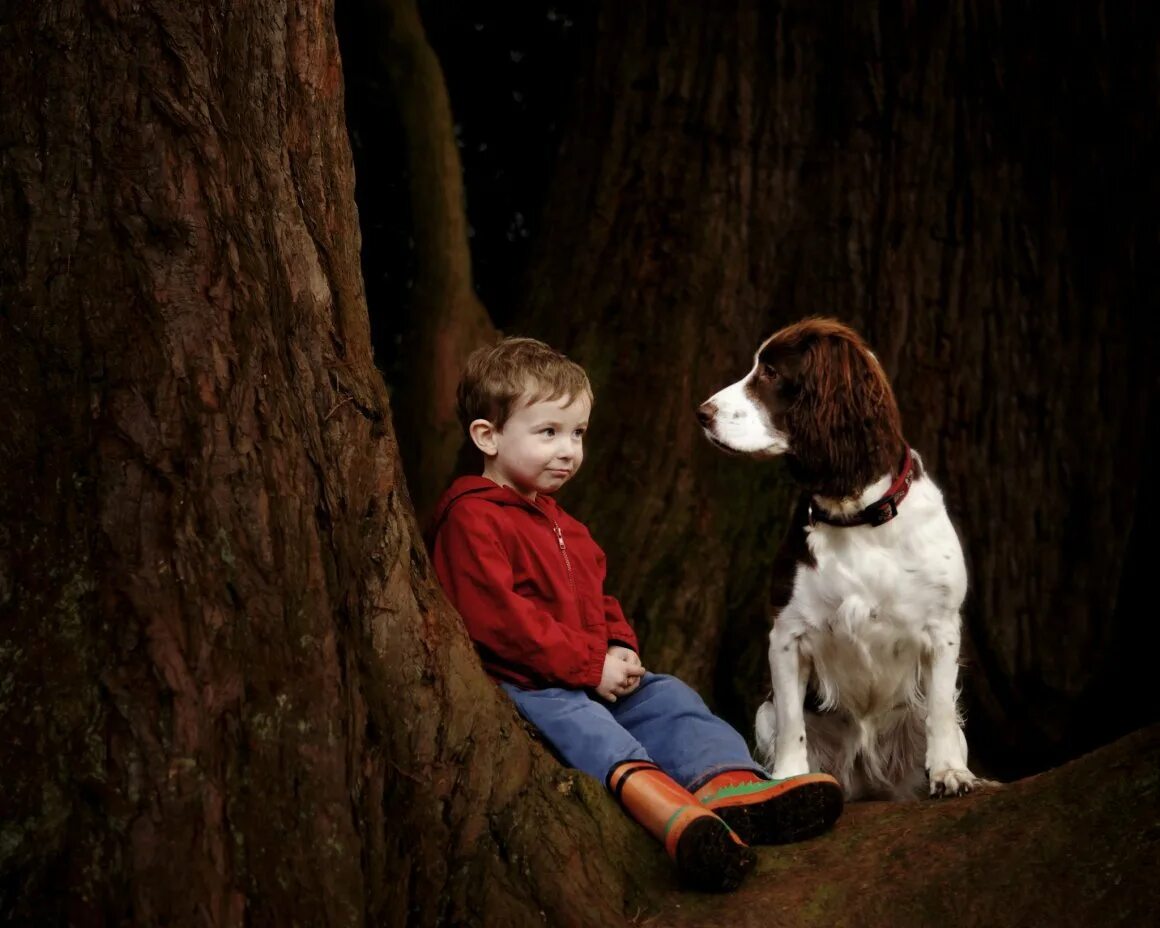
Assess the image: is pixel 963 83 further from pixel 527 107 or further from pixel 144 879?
pixel 144 879

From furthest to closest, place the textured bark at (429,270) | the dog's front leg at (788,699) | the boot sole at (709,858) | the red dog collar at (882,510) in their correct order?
the textured bark at (429,270) → the dog's front leg at (788,699) → the red dog collar at (882,510) → the boot sole at (709,858)

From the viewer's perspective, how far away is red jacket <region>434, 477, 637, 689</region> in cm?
362

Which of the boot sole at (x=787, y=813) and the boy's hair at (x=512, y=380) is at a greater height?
the boy's hair at (x=512, y=380)

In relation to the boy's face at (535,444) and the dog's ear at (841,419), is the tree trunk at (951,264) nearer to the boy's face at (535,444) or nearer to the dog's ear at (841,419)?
the dog's ear at (841,419)

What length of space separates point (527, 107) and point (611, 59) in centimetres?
180

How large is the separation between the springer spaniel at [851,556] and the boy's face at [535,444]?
1.62 feet

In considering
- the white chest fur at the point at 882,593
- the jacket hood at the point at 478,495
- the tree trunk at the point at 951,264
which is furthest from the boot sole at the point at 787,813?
the tree trunk at the point at 951,264

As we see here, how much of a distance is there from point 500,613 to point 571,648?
0.22 metres

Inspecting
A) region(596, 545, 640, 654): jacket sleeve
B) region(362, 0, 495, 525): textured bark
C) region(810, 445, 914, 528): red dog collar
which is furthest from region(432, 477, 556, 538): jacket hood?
region(362, 0, 495, 525): textured bark

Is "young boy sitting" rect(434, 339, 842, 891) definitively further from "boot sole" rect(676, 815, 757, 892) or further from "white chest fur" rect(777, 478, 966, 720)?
"white chest fur" rect(777, 478, 966, 720)

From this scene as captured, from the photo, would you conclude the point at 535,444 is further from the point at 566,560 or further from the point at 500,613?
the point at 500,613

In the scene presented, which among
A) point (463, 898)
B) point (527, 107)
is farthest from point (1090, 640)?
point (527, 107)

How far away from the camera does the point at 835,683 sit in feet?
14.0

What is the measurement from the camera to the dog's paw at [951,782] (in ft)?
12.7
